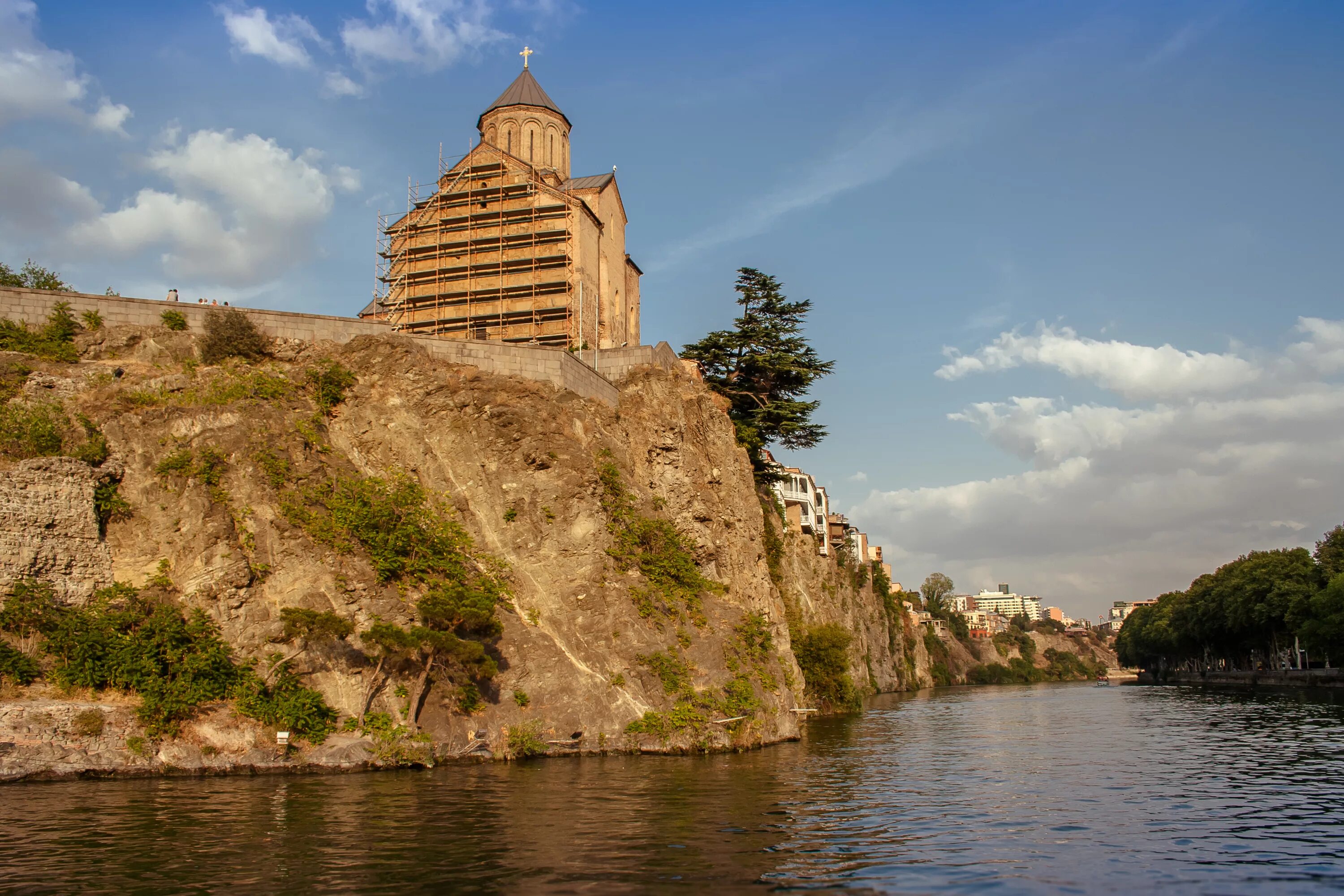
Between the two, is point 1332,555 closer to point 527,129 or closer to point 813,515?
point 813,515

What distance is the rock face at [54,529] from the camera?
2555cm

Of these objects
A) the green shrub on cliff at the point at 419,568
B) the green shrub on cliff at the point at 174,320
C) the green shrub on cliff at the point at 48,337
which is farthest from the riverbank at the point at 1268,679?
the green shrub on cliff at the point at 48,337

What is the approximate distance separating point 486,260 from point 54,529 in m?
27.6

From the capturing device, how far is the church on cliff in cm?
4962

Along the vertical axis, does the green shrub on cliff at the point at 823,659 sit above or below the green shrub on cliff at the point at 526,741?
above

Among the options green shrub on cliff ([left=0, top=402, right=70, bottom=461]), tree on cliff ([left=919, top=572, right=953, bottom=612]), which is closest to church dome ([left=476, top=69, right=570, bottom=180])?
green shrub on cliff ([left=0, top=402, right=70, bottom=461])

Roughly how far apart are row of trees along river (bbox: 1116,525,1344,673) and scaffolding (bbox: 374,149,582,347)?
50852 millimetres

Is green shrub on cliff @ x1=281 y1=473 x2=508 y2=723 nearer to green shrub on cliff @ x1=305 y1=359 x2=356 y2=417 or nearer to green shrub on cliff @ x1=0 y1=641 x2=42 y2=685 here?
green shrub on cliff @ x1=305 y1=359 x2=356 y2=417

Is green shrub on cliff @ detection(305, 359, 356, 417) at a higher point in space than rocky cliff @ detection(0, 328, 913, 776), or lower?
higher

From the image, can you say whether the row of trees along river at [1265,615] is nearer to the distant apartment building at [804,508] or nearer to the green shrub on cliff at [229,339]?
the distant apartment building at [804,508]

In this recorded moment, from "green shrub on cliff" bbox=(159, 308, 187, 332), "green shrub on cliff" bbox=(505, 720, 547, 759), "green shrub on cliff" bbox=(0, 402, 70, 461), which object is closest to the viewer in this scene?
"green shrub on cliff" bbox=(505, 720, 547, 759)

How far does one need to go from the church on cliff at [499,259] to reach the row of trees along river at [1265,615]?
4959 centimetres

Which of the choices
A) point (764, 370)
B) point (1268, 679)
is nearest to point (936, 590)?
point (1268, 679)

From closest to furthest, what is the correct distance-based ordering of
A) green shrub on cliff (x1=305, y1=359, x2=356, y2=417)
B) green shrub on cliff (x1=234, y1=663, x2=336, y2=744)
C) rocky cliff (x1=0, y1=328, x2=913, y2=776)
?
green shrub on cliff (x1=234, y1=663, x2=336, y2=744) < rocky cliff (x1=0, y1=328, x2=913, y2=776) < green shrub on cliff (x1=305, y1=359, x2=356, y2=417)
